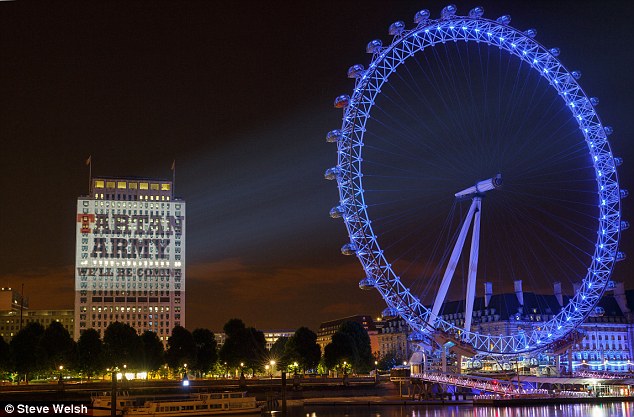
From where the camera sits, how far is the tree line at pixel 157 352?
8588 centimetres

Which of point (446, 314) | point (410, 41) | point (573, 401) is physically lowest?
point (573, 401)

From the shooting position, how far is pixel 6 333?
18650cm

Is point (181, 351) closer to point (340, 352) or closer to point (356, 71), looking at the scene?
point (340, 352)

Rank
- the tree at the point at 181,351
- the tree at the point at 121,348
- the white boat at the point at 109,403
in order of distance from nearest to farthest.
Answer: the white boat at the point at 109,403 < the tree at the point at 121,348 < the tree at the point at 181,351

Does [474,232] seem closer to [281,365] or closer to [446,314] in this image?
[281,365]

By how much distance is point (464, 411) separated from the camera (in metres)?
59.0

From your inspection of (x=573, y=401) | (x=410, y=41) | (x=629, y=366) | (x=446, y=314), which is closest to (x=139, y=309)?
(x=446, y=314)

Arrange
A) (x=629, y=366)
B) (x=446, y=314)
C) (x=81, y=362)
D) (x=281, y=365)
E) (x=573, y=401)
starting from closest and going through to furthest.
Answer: (x=573, y=401) → (x=81, y=362) → (x=281, y=365) → (x=629, y=366) → (x=446, y=314)

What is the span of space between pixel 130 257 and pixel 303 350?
60.9 m

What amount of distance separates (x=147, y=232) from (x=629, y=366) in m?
82.7

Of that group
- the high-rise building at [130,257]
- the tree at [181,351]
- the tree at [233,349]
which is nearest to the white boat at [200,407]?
the tree at [181,351]

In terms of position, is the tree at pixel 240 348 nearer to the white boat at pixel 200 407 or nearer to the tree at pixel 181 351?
the tree at pixel 181 351

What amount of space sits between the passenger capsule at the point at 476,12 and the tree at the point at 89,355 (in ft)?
180

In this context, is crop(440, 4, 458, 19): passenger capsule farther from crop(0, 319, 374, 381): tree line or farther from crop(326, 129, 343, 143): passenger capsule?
crop(0, 319, 374, 381): tree line
